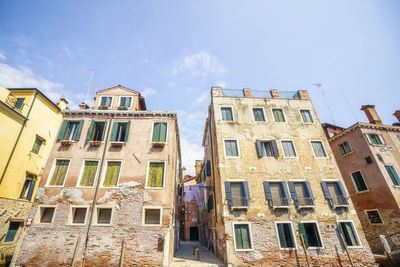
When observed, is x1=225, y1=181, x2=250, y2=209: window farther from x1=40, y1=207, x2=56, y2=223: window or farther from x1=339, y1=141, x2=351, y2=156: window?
x1=339, y1=141, x2=351, y2=156: window

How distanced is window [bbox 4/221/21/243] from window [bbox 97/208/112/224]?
6.13m

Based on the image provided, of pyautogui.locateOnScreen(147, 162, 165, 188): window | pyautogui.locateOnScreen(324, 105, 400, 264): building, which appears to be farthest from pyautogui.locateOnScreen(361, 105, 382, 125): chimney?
pyautogui.locateOnScreen(147, 162, 165, 188): window

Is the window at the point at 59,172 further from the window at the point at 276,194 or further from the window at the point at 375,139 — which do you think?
the window at the point at 375,139

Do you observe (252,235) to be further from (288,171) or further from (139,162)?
(139,162)

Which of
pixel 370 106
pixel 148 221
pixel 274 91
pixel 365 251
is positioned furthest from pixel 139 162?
pixel 370 106

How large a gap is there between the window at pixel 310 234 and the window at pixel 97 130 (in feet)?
54.4

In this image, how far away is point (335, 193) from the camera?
14555 millimetres

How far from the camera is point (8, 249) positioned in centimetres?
1273

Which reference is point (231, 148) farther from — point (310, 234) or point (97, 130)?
point (97, 130)

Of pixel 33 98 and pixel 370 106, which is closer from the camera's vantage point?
pixel 33 98

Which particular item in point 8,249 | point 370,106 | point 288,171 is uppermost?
point 370,106

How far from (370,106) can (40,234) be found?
32.6 meters

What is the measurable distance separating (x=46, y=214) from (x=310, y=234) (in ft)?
61.8

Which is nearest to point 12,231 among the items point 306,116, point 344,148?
point 306,116
